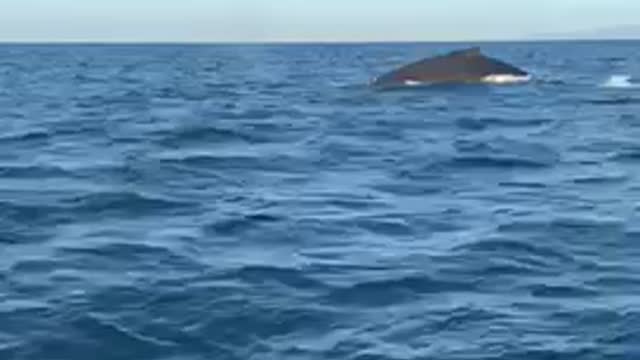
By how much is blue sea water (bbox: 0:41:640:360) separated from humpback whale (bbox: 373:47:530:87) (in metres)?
27.4

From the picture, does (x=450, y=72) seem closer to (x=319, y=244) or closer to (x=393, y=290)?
(x=319, y=244)

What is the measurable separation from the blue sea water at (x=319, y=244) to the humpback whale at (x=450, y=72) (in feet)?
90.0

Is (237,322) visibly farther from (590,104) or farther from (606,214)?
(590,104)

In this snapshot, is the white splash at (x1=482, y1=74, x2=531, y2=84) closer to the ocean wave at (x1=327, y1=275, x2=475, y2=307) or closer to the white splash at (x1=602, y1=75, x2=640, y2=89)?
the white splash at (x1=602, y1=75, x2=640, y2=89)

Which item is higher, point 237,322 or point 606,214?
point 606,214

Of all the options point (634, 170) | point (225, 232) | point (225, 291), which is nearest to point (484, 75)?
point (634, 170)

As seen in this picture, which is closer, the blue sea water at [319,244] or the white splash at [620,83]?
the blue sea water at [319,244]

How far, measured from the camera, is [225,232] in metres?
20.0

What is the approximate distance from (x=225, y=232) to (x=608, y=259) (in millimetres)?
6235

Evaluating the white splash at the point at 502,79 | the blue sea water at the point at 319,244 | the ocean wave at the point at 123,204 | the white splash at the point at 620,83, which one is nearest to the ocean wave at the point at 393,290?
the blue sea water at the point at 319,244

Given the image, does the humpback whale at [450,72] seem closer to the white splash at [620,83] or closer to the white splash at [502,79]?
the white splash at [502,79]

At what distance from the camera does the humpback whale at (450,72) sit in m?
69.0

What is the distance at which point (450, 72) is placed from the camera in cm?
6969

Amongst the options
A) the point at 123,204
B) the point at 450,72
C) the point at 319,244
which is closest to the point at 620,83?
the point at 450,72
